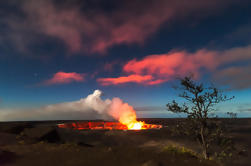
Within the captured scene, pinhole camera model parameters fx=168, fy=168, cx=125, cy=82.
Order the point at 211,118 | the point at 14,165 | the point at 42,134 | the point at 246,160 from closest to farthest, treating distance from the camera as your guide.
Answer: the point at 14,165 → the point at 211,118 → the point at 42,134 → the point at 246,160

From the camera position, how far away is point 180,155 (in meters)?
11.1

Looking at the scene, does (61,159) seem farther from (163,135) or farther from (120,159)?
(163,135)

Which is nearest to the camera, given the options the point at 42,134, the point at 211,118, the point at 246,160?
the point at 211,118

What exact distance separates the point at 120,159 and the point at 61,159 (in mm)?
3918

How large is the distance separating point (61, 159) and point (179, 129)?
9953mm

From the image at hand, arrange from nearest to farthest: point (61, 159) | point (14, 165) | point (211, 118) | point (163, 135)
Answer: point (14, 165) → point (61, 159) → point (211, 118) → point (163, 135)

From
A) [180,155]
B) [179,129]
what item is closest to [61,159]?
[180,155]

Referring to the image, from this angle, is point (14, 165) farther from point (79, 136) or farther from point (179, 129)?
point (79, 136)

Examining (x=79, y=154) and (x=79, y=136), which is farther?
(x=79, y=136)

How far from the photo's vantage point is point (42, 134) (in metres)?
20.2

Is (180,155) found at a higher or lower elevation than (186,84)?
lower

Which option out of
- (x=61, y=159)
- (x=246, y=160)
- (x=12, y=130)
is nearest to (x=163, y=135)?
(x=246, y=160)

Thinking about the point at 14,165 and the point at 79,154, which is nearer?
the point at 14,165

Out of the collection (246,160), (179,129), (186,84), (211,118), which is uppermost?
(186,84)
